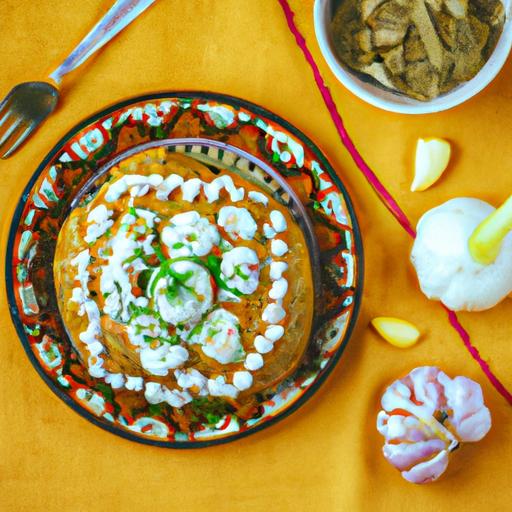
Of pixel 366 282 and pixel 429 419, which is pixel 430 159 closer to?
pixel 366 282

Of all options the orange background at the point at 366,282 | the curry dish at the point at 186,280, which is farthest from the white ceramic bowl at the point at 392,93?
the curry dish at the point at 186,280

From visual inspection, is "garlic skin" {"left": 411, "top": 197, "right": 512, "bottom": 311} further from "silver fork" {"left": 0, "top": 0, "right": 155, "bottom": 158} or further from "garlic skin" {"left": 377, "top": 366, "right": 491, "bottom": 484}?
"silver fork" {"left": 0, "top": 0, "right": 155, "bottom": 158}

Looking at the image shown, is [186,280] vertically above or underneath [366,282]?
above

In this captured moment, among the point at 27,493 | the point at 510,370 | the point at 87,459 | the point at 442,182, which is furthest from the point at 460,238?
the point at 27,493

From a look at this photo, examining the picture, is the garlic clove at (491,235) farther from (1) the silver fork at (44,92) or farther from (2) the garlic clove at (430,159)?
(1) the silver fork at (44,92)

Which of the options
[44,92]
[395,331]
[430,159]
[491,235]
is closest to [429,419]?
[395,331]

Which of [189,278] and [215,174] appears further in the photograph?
[215,174]
